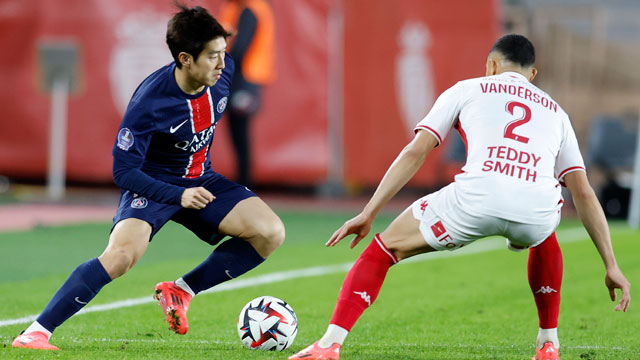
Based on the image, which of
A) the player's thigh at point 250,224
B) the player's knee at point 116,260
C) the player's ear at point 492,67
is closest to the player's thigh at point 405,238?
the player's ear at point 492,67

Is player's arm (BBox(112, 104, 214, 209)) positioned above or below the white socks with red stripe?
above

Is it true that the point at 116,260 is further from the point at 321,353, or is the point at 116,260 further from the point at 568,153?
the point at 568,153

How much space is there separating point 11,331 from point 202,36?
1994 mm

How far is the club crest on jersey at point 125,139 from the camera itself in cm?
475

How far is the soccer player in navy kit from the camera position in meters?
4.68

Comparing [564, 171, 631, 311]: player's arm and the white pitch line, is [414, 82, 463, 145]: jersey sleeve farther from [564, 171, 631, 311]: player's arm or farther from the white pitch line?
the white pitch line

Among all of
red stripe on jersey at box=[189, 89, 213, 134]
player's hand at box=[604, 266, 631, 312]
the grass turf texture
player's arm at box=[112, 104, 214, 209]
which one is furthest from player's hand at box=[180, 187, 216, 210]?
player's hand at box=[604, 266, 631, 312]

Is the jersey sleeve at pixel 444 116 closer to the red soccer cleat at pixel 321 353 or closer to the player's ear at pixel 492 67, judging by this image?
the player's ear at pixel 492 67

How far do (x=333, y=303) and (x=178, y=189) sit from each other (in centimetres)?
234

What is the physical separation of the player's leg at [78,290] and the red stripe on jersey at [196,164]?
0.67 meters

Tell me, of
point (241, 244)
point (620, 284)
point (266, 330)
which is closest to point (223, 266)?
point (241, 244)

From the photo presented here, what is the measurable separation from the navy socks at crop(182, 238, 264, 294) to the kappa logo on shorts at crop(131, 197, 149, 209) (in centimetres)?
56

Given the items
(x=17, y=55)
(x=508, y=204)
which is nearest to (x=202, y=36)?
(x=508, y=204)

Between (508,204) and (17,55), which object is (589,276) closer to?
(508,204)
